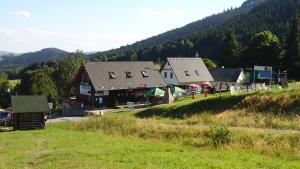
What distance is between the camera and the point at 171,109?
1752 inches

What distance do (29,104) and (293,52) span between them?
177 feet

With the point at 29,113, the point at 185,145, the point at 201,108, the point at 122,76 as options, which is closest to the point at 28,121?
the point at 29,113

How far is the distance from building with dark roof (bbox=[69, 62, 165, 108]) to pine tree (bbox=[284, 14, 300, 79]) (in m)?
25.5

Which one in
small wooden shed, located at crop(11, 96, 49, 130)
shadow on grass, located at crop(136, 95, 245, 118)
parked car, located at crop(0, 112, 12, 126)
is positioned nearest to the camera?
shadow on grass, located at crop(136, 95, 245, 118)

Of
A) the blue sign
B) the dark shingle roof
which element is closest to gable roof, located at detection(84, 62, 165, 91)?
the dark shingle roof

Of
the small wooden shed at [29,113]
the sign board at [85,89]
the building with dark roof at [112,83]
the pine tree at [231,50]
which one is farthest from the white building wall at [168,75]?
the small wooden shed at [29,113]

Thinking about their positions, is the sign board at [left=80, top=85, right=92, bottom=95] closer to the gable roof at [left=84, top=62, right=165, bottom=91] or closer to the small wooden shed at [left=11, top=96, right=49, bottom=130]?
the gable roof at [left=84, top=62, right=165, bottom=91]

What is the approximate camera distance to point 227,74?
84.1 metres

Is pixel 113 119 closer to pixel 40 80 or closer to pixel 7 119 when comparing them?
pixel 7 119

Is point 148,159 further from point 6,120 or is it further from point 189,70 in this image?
point 189,70

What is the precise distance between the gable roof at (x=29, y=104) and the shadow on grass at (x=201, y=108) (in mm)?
10677

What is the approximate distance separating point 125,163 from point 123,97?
5105 centimetres

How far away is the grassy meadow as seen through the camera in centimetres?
1566

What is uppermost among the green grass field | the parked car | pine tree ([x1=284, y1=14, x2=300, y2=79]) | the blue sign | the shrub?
pine tree ([x1=284, y1=14, x2=300, y2=79])
